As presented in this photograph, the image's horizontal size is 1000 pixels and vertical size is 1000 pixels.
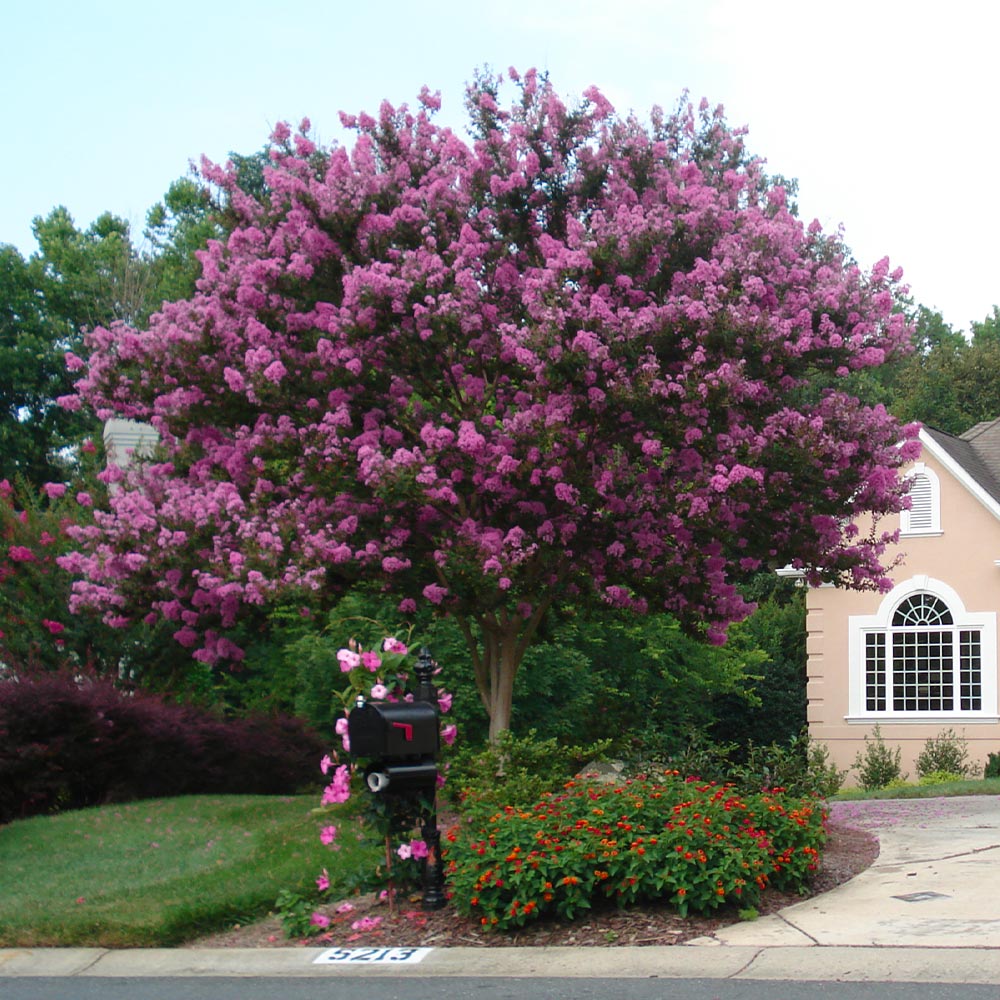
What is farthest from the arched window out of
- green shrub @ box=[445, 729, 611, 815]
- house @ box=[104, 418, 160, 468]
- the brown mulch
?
the brown mulch

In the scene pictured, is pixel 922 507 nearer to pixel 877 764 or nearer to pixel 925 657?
pixel 925 657

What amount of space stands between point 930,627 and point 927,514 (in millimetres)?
2008

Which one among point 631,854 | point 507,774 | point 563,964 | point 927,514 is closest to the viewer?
point 563,964

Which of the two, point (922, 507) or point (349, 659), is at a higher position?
point (922, 507)

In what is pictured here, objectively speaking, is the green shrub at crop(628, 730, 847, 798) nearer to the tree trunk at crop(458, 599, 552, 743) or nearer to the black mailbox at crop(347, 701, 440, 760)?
the tree trunk at crop(458, 599, 552, 743)

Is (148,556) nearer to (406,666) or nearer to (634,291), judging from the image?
(406,666)

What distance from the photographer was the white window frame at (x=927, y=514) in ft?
78.8

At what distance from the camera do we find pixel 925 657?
947 inches

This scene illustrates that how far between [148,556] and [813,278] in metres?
6.46

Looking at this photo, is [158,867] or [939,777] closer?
[158,867]

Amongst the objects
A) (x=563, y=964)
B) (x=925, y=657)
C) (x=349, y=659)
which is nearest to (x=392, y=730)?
(x=349, y=659)

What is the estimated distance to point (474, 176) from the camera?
12719 mm

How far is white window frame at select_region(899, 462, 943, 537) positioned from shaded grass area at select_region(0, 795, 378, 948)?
1437 cm

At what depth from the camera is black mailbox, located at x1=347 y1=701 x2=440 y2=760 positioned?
8.32m
